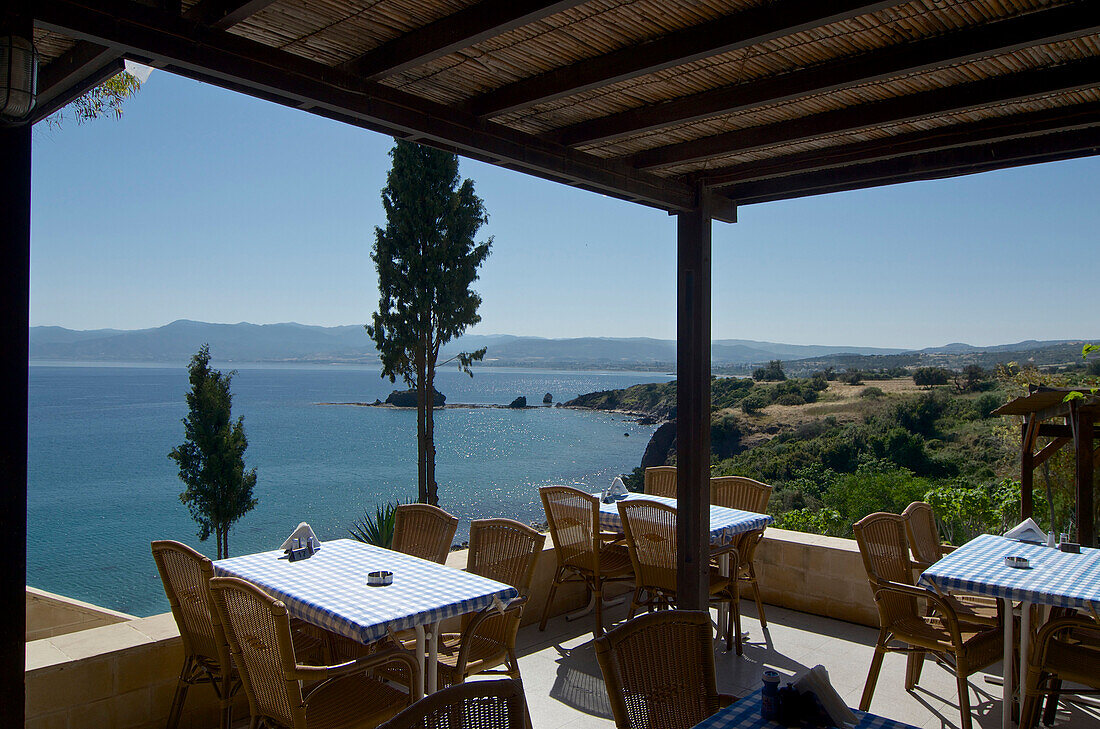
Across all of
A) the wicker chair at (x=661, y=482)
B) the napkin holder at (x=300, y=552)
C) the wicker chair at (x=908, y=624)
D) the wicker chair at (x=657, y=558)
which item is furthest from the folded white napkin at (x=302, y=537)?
the wicker chair at (x=661, y=482)

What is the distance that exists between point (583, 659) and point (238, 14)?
134 inches

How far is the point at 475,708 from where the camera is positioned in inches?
64.5

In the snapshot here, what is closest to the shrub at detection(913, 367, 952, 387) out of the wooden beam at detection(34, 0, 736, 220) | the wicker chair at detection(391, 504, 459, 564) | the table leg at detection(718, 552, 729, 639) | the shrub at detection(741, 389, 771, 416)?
the shrub at detection(741, 389, 771, 416)

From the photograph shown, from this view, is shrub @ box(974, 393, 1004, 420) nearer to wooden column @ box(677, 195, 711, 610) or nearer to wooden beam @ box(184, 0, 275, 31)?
wooden column @ box(677, 195, 711, 610)

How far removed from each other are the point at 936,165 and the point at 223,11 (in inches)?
106

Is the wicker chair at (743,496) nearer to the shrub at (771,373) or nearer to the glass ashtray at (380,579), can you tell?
the glass ashtray at (380,579)

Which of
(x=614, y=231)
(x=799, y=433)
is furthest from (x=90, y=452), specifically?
(x=799, y=433)

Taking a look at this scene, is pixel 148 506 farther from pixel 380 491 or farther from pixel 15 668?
pixel 15 668

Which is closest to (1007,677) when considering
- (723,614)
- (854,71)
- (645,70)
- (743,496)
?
(723,614)

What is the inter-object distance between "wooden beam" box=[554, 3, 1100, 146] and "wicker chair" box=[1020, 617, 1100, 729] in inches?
82.3

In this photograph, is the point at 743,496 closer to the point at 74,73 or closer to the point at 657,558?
the point at 657,558

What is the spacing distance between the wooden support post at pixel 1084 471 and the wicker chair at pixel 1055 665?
101 centimetres

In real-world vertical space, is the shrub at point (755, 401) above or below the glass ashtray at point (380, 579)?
below

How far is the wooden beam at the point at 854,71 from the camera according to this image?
1.92 m
